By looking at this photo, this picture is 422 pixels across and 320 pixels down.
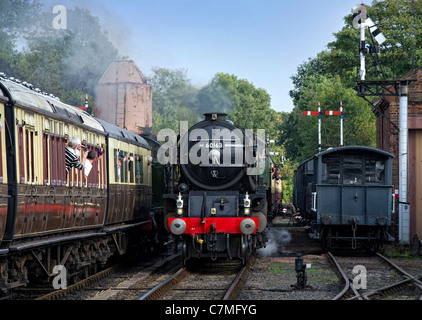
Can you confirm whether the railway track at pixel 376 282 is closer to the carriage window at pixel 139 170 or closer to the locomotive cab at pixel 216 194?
the locomotive cab at pixel 216 194

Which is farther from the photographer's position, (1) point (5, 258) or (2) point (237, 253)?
(2) point (237, 253)

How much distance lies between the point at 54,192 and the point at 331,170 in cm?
1017

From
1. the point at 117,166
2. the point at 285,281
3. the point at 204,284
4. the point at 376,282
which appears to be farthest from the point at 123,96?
the point at 376,282

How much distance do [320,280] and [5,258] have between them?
688 centimetres

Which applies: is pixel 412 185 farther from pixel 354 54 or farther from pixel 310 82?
pixel 310 82

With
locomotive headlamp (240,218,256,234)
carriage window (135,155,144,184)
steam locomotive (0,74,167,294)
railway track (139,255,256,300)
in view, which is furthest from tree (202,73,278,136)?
locomotive headlamp (240,218,256,234)

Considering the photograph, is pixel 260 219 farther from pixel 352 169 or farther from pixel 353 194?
pixel 352 169

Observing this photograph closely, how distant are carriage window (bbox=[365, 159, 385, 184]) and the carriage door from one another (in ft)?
0.65

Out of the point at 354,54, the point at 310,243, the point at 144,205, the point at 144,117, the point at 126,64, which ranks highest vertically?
the point at 354,54

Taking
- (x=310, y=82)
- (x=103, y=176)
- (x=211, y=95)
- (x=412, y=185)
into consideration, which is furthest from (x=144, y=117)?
(x=310, y=82)

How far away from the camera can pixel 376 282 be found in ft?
43.5

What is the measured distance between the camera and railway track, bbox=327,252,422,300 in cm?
1149

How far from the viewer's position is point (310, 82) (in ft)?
220

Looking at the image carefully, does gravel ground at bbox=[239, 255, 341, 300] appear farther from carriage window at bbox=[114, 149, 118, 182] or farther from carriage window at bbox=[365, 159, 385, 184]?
carriage window at bbox=[114, 149, 118, 182]
